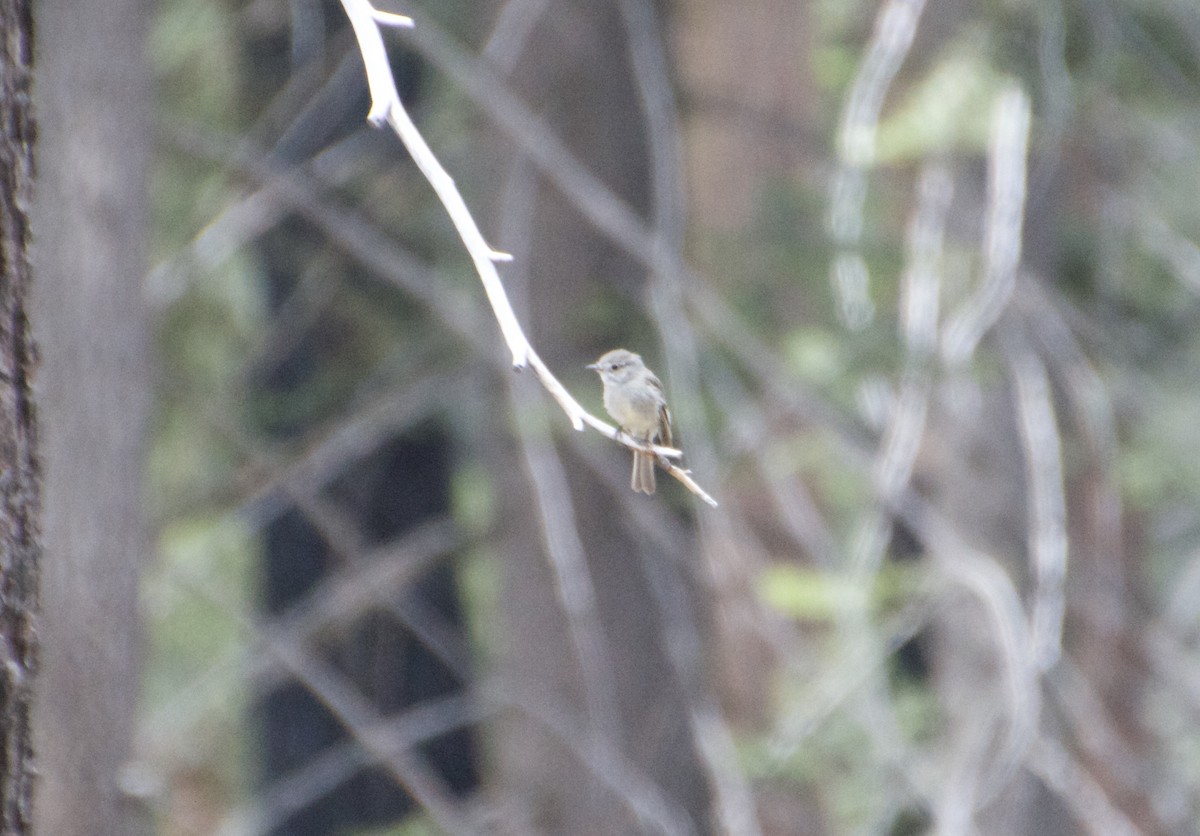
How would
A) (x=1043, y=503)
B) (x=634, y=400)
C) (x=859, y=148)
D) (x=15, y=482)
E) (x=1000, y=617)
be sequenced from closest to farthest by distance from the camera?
(x=15, y=482) < (x=634, y=400) < (x=1000, y=617) < (x=859, y=148) < (x=1043, y=503)

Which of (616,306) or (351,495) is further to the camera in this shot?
(351,495)

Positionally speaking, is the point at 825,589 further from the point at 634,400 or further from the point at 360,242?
the point at 634,400

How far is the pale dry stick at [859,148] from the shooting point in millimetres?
6281

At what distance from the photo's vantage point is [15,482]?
2146 millimetres

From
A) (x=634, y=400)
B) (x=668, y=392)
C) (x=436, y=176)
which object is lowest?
(x=436, y=176)

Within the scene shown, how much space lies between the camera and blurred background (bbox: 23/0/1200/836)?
5.57 meters

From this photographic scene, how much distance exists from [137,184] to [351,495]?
4.21 metres

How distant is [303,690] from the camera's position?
10117mm

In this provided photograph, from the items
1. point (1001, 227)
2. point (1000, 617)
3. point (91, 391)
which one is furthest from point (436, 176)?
point (1001, 227)

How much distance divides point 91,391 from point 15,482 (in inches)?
128

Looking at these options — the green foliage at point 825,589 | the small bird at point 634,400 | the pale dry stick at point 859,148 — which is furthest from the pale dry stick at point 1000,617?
the small bird at point 634,400

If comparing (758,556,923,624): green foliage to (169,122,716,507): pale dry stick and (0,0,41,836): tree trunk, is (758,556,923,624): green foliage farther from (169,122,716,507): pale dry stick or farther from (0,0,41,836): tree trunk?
(0,0,41,836): tree trunk

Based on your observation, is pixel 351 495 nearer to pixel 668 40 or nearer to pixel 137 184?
pixel 668 40

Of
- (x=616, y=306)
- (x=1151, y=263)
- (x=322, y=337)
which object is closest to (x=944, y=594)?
(x=616, y=306)
